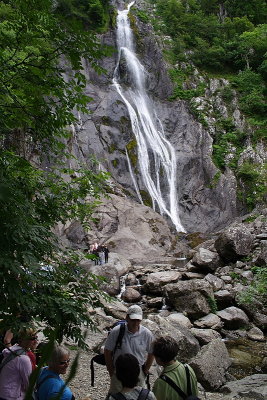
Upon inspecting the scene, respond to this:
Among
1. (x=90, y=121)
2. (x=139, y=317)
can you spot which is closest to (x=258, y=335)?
(x=139, y=317)

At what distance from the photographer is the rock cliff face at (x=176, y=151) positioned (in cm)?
2558

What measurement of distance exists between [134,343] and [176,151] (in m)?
25.8

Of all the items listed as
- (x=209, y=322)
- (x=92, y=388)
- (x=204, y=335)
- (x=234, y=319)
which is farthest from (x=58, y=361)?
(x=234, y=319)

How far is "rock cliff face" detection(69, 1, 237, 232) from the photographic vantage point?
2558 cm

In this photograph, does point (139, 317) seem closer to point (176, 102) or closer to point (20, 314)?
point (20, 314)

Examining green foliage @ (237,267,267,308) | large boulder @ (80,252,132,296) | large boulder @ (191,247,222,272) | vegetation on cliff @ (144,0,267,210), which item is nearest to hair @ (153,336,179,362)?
green foliage @ (237,267,267,308)

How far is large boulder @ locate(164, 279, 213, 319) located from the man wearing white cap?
23.2 ft

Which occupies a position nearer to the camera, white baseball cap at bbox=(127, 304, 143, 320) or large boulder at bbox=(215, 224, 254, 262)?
white baseball cap at bbox=(127, 304, 143, 320)

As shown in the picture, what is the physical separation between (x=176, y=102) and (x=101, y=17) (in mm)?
11237

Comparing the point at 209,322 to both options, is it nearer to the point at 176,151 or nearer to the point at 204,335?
the point at 204,335

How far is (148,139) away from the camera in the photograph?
92.6 ft

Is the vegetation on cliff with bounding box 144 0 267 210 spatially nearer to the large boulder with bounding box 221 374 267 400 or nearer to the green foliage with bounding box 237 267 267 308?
the green foliage with bounding box 237 267 267 308

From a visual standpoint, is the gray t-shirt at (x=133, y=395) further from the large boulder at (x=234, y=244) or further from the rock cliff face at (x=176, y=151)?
the rock cliff face at (x=176, y=151)

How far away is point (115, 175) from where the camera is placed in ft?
84.9
